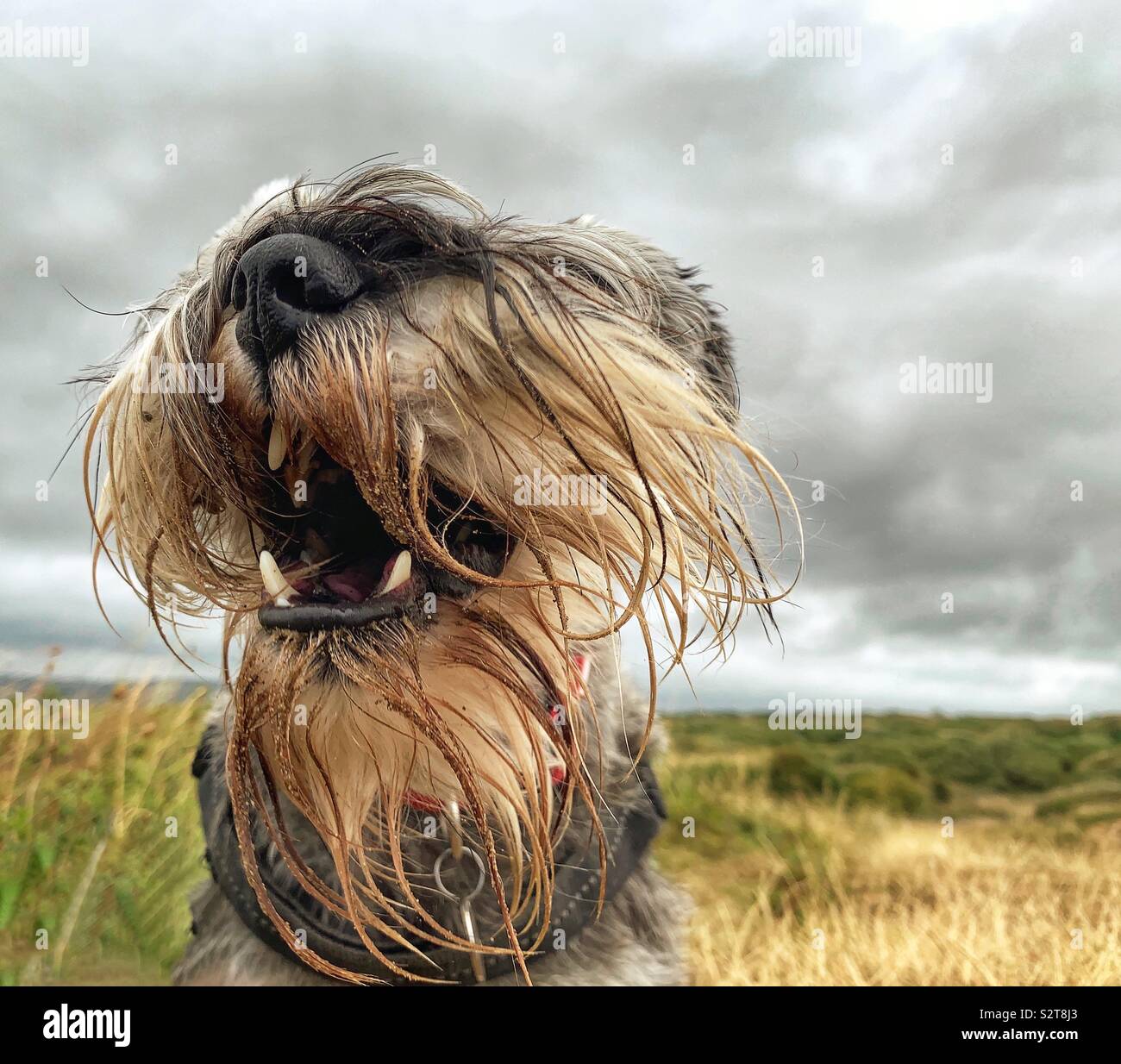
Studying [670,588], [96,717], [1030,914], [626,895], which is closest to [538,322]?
[670,588]

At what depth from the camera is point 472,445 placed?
2.44 metres

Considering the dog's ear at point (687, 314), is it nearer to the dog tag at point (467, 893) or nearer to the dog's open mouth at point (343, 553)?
the dog's open mouth at point (343, 553)

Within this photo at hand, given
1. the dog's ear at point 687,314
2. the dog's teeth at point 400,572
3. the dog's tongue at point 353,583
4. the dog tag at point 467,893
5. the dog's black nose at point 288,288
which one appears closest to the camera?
the dog's black nose at point 288,288

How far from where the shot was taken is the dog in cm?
238

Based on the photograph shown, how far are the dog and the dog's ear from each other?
0.40 feet

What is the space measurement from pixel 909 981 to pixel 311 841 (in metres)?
3.45

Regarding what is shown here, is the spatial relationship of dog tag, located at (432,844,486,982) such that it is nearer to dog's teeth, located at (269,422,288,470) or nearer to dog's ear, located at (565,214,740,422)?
dog's teeth, located at (269,422,288,470)

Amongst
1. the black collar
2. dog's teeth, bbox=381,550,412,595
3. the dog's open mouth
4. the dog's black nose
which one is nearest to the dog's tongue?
the dog's open mouth

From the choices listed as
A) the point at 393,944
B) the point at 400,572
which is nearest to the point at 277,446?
the point at 400,572

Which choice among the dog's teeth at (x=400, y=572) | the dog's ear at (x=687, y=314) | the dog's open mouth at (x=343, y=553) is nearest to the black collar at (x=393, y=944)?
the dog's open mouth at (x=343, y=553)

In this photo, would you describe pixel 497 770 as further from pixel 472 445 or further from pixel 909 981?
pixel 909 981

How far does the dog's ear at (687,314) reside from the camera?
11.3 feet

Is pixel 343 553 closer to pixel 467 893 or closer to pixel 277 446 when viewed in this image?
pixel 277 446

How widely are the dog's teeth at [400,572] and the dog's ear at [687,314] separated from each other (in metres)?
1.33
